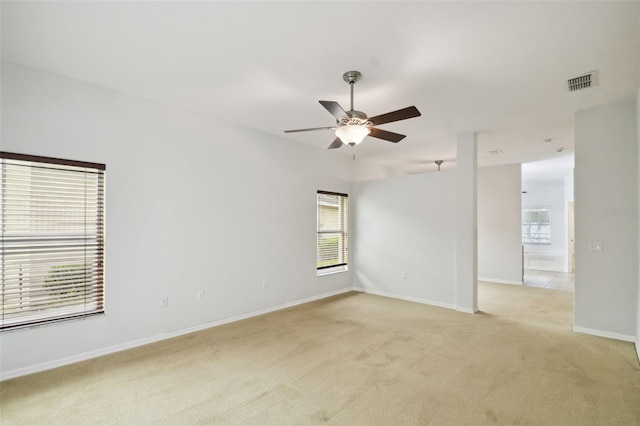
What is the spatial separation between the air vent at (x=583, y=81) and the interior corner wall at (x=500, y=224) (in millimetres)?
4427

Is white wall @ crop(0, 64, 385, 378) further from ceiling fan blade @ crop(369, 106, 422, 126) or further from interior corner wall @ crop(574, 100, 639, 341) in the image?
interior corner wall @ crop(574, 100, 639, 341)

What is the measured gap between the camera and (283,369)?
2971 millimetres

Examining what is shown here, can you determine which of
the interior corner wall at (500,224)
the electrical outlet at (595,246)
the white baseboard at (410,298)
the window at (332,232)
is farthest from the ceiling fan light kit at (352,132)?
the interior corner wall at (500,224)

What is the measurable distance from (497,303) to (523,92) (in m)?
3.63

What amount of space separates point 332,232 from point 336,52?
3.91 m

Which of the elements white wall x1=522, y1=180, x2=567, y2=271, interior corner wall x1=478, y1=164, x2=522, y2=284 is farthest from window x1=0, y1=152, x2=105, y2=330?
white wall x1=522, y1=180, x2=567, y2=271

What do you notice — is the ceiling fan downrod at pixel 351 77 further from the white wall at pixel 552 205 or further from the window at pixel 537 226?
the window at pixel 537 226

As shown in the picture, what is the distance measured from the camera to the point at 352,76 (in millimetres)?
2994

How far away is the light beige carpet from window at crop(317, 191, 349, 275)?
1853 mm

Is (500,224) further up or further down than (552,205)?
further down

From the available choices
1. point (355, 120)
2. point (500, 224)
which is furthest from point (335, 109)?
point (500, 224)

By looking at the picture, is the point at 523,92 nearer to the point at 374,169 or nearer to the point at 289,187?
the point at 289,187

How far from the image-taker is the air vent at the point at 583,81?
120 inches

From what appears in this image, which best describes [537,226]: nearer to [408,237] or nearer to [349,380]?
[408,237]
